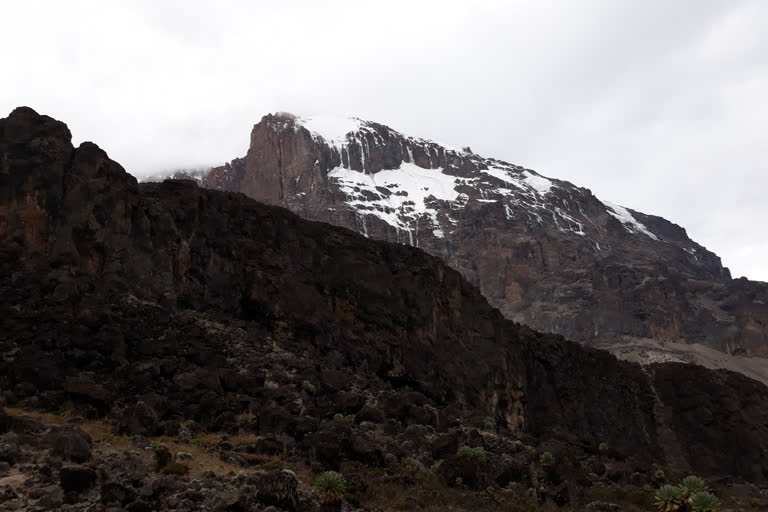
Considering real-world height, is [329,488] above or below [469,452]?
above

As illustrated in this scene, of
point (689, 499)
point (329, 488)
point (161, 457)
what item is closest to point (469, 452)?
point (689, 499)

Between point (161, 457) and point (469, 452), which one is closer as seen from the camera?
point (161, 457)

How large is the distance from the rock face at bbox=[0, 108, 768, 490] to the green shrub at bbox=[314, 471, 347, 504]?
4628 millimetres

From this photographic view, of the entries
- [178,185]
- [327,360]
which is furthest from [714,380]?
[178,185]

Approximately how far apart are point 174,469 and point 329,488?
4.33m

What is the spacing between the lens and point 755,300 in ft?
653

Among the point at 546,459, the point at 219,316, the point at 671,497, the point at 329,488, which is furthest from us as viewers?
the point at 219,316

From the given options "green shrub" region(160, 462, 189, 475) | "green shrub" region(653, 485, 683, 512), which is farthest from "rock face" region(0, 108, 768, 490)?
"green shrub" region(653, 485, 683, 512)

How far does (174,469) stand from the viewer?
1786cm

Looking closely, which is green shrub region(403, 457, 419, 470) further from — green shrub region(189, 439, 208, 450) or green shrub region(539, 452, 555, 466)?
green shrub region(189, 439, 208, 450)

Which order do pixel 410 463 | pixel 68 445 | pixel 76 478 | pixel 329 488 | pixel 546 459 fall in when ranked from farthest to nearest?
pixel 546 459
pixel 410 463
pixel 329 488
pixel 68 445
pixel 76 478

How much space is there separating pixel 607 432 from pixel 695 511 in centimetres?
6083

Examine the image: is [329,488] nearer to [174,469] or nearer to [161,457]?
[174,469]

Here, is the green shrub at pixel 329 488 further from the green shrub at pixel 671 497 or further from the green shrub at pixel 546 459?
the green shrub at pixel 546 459
